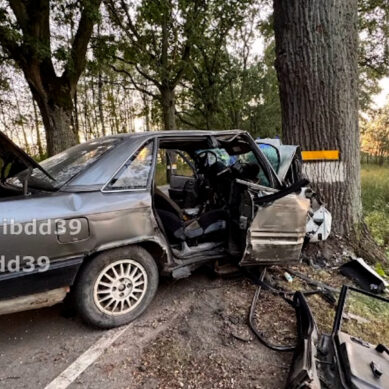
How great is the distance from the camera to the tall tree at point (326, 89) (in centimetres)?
346

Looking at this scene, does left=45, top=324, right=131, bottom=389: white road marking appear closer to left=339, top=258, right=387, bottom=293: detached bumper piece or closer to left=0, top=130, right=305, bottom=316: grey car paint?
left=0, top=130, right=305, bottom=316: grey car paint

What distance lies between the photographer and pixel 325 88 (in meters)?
3.51

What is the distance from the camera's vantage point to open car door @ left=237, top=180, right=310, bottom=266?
276 cm

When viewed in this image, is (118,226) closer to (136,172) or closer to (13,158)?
(136,172)

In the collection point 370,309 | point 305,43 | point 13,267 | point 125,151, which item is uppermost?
point 305,43

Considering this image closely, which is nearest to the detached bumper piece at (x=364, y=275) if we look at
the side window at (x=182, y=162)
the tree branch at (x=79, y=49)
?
the side window at (x=182, y=162)

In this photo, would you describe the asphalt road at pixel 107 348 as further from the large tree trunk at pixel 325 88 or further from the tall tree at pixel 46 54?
the tall tree at pixel 46 54

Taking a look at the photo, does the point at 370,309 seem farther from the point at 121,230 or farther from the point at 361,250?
the point at 121,230

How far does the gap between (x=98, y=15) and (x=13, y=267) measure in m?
7.40

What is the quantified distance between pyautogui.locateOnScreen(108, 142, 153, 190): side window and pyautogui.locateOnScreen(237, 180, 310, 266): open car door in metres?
0.94

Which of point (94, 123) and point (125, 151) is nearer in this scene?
point (125, 151)

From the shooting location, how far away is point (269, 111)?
70.6ft

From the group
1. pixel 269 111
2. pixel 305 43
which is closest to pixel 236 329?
pixel 305 43

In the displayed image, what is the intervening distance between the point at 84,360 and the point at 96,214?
3.46ft
